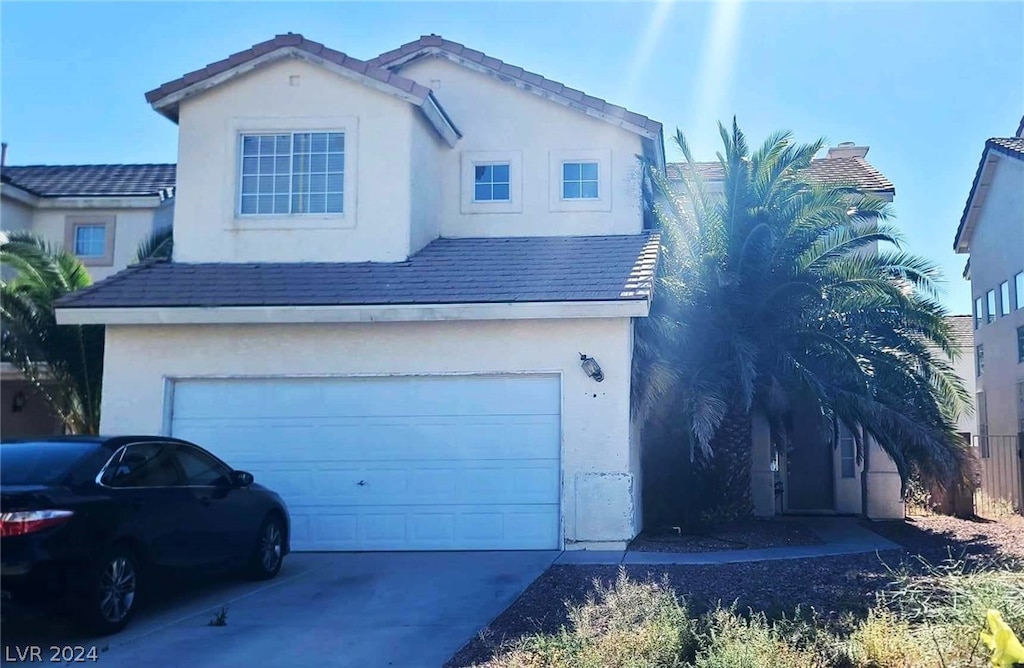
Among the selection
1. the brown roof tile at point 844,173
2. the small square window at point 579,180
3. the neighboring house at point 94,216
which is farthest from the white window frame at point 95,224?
the brown roof tile at point 844,173

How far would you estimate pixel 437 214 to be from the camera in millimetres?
15094

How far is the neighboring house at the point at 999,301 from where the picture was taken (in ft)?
66.0

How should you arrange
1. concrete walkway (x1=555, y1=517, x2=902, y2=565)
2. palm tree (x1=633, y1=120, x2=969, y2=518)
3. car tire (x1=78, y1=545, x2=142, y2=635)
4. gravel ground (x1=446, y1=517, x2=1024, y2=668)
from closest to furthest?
car tire (x1=78, y1=545, x2=142, y2=635)
gravel ground (x1=446, y1=517, x2=1024, y2=668)
concrete walkway (x1=555, y1=517, x2=902, y2=565)
palm tree (x1=633, y1=120, x2=969, y2=518)

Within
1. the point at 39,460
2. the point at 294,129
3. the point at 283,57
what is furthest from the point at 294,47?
the point at 39,460

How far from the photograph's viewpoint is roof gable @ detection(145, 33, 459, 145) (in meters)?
13.6

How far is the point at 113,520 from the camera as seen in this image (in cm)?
773

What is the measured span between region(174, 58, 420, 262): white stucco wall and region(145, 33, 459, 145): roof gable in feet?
0.39

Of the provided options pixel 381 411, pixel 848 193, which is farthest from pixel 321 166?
pixel 848 193

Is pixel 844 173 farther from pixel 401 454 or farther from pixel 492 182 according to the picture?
pixel 401 454

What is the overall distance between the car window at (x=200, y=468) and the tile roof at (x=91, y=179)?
13.6m

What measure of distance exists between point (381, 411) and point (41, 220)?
13538 mm

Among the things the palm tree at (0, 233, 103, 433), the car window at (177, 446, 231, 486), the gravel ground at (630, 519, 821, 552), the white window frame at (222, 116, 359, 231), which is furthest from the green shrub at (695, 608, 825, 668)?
the palm tree at (0, 233, 103, 433)

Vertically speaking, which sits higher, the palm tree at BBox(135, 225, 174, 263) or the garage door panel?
the palm tree at BBox(135, 225, 174, 263)

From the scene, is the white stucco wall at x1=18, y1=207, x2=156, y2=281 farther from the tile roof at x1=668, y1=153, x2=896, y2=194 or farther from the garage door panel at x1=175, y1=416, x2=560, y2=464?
the tile roof at x1=668, y1=153, x2=896, y2=194
